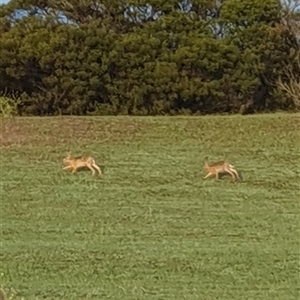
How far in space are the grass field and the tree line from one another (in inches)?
67.9

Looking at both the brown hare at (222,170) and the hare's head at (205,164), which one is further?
the hare's head at (205,164)

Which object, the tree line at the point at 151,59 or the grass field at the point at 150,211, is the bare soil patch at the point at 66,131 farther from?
the tree line at the point at 151,59

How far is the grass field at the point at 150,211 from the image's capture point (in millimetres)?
4680

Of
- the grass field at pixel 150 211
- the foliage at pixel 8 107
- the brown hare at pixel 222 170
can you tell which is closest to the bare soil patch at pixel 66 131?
the grass field at pixel 150 211

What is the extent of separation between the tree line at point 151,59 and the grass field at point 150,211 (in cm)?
172

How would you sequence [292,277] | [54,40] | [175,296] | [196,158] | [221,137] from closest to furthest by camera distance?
[175,296]
[292,277]
[196,158]
[221,137]
[54,40]

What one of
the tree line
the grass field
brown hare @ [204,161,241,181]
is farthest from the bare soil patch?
the tree line

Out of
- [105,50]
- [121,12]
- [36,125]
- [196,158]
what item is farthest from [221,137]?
[121,12]

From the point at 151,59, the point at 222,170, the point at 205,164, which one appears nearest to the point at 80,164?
the point at 205,164

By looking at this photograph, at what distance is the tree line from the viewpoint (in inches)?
457

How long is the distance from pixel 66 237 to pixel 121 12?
24.0 ft

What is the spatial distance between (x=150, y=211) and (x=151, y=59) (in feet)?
18.1

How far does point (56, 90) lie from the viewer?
11656mm

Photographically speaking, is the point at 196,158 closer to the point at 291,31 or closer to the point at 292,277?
the point at 292,277
